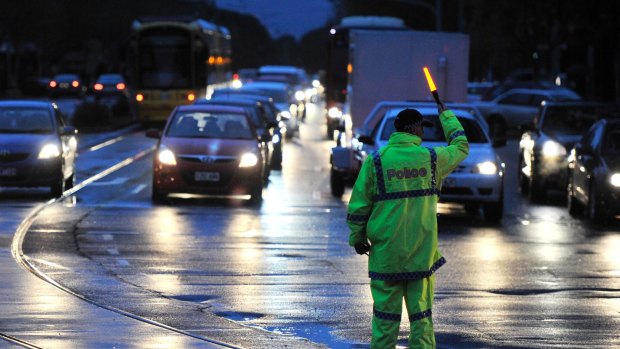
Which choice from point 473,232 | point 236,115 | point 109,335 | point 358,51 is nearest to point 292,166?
point 358,51

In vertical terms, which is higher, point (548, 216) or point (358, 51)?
point (358, 51)

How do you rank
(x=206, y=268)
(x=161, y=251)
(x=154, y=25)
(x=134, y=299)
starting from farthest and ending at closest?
(x=154, y=25) → (x=161, y=251) → (x=206, y=268) → (x=134, y=299)

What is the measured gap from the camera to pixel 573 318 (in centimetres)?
1160

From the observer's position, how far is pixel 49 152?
2225cm

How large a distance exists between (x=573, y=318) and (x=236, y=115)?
12.7 meters

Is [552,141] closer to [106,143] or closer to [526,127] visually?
[526,127]

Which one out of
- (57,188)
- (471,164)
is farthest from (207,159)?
(471,164)

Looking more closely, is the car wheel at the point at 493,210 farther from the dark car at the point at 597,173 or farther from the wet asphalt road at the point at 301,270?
the dark car at the point at 597,173

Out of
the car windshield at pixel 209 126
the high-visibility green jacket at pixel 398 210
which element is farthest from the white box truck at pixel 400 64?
the high-visibility green jacket at pixel 398 210

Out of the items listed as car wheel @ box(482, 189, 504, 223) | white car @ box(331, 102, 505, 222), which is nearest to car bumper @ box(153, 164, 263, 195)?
white car @ box(331, 102, 505, 222)

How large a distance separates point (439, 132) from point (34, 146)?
20.2 ft

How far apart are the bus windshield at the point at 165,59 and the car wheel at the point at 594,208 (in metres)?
29.8

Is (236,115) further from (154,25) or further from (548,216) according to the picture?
(154,25)

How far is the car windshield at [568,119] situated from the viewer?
25.5 m
